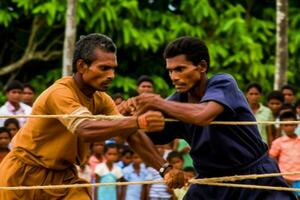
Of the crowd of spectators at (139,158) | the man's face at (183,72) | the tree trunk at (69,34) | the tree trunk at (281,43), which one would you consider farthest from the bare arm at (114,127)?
the tree trunk at (281,43)

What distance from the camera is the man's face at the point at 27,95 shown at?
11.2 metres

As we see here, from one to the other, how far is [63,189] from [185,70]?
113 centimetres

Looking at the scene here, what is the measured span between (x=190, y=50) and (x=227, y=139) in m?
0.59

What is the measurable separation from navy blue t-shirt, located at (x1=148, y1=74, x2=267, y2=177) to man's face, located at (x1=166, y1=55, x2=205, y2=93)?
107mm

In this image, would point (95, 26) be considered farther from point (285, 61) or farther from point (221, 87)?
point (221, 87)

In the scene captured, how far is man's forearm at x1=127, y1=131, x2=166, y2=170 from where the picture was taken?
6.44m

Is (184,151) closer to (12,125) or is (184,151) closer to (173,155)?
(173,155)

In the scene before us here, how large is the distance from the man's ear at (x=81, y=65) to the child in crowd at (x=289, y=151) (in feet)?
13.8

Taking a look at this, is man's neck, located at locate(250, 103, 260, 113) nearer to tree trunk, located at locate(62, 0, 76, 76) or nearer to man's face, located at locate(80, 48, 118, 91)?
tree trunk, located at locate(62, 0, 76, 76)

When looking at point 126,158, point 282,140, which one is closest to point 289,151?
point 282,140

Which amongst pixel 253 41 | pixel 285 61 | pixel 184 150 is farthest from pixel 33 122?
pixel 253 41

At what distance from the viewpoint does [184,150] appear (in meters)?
10.8

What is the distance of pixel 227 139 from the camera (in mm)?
6145

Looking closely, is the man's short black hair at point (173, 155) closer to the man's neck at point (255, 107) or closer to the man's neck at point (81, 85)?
the man's neck at point (255, 107)
